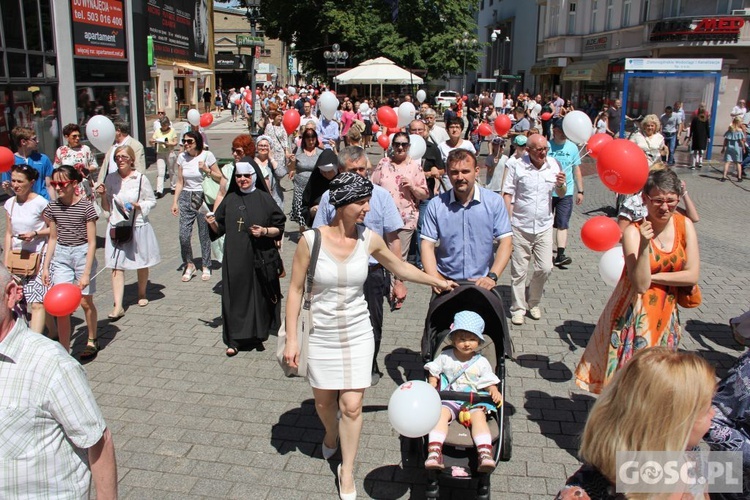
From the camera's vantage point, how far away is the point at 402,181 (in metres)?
7.15

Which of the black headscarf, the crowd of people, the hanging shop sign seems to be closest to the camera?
the crowd of people

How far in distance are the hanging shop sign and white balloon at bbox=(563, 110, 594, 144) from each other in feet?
83.8

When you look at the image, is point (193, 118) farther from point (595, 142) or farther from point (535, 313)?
point (535, 313)

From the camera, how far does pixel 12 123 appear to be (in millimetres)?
13938

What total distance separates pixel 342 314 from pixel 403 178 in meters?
3.39

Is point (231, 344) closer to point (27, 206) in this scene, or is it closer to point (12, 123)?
point (27, 206)

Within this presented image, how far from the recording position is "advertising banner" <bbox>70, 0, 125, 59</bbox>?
629 inches

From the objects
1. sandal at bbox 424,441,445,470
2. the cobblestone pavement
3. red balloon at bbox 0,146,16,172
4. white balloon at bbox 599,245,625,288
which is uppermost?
red balloon at bbox 0,146,16,172

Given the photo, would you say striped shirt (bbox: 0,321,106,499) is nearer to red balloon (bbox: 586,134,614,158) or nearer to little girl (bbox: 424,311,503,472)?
little girl (bbox: 424,311,503,472)

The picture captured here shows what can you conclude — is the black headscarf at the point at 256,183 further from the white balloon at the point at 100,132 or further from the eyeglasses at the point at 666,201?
the eyeglasses at the point at 666,201

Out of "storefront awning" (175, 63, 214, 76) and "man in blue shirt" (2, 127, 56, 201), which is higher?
"storefront awning" (175, 63, 214, 76)

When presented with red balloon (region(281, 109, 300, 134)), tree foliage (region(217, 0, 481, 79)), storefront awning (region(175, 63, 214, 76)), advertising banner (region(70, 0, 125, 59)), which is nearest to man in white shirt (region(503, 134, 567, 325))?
red balloon (region(281, 109, 300, 134))

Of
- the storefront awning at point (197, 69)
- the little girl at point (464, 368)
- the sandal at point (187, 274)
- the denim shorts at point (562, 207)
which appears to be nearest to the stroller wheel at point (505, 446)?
the little girl at point (464, 368)

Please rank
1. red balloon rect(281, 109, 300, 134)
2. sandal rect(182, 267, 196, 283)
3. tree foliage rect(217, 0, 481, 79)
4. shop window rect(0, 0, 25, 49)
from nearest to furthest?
1. sandal rect(182, 267, 196, 283)
2. red balloon rect(281, 109, 300, 134)
3. shop window rect(0, 0, 25, 49)
4. tree foliage rect(217, 0, 481, 79)
